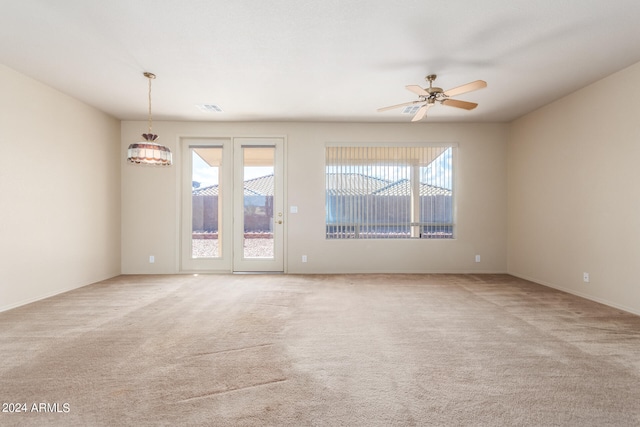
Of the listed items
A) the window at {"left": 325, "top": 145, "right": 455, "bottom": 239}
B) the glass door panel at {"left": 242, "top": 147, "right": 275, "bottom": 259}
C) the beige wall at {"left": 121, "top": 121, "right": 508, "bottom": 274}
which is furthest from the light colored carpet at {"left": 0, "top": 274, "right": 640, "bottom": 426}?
the window at {"left": 325, "top": 145, "right": 455, "bottom": 239}

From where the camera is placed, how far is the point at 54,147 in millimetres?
4016

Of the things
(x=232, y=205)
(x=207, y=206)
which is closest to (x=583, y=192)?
(x=232, y=205)

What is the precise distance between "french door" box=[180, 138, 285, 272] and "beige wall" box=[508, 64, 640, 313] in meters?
4.17

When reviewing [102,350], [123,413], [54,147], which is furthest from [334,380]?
[54,147]

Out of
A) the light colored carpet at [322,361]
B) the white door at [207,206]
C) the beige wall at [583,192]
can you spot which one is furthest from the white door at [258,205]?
the beige wall at [583,192]

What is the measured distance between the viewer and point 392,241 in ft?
18.1

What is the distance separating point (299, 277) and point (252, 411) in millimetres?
3494

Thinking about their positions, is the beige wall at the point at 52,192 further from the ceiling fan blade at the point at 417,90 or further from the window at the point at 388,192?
the ceiling fan blade at the point at 417,90

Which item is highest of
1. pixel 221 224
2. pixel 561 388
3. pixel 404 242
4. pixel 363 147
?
pixel 363 147

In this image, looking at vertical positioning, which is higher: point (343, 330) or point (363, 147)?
point (363, 147)

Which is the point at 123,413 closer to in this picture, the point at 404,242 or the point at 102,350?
the point at 102,350

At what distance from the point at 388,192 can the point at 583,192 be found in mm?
2714

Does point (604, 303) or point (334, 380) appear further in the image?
point (604, 303)

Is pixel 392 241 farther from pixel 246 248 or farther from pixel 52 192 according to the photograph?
pixel 52 192
